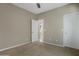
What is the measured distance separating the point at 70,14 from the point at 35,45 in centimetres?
120

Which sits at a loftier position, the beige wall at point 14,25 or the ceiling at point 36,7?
the ceiling at point 36,7

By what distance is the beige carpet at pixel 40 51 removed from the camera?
7.75 ft

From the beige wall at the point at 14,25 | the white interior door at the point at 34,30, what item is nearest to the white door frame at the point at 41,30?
the white interior door at the point at 34,30

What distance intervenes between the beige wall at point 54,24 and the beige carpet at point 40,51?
0.17m

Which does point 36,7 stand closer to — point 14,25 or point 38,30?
point 38,30

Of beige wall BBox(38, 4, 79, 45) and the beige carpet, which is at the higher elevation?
beige wall BBox(38, 4, 79, 45)

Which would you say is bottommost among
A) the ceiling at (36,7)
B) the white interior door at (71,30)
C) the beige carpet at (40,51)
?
the beige carpet at (40,51)

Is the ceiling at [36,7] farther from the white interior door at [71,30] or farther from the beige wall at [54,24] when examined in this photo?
the white interior door at [71,30]

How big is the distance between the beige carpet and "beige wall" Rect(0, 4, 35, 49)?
0.17 meters

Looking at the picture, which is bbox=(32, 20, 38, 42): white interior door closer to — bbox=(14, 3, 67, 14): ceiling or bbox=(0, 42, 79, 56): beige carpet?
bbox=(0, 42, 79, 56): beige carpet

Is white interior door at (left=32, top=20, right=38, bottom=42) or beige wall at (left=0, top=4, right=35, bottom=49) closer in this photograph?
beige wall at (left=0, top=4, right=35, bottom=49)

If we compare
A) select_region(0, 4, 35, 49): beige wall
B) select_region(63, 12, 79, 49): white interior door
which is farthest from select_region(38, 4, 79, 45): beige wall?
select_region(0, 4, 35, 49): beige wall

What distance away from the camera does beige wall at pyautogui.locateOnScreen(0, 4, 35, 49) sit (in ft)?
7.94

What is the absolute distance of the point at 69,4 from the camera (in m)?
2.33
